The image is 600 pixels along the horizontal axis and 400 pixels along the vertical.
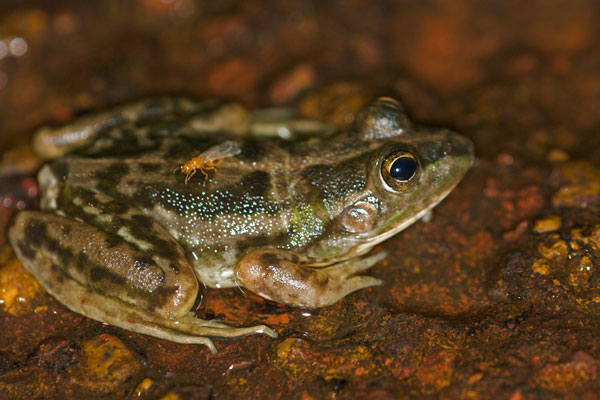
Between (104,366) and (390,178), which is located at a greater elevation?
(390,178)

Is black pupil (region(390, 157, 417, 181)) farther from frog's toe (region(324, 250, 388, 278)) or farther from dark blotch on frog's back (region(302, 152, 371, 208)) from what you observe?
frog's toe (region(324, 250, 388, 278))

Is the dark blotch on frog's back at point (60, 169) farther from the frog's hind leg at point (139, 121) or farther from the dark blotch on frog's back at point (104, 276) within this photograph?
the dark blotch on frog's back at point (104, 276)

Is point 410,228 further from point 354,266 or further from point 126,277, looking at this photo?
point 126,277

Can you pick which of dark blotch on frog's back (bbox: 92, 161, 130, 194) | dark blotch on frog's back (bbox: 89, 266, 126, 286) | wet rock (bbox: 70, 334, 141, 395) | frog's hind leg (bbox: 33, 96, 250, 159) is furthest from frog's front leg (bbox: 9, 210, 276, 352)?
frog's hind leg (bbox: 33, 96, 250, 159)

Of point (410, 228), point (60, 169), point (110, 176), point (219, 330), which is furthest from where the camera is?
point (410, 228)

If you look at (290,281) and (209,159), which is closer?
(290,281)

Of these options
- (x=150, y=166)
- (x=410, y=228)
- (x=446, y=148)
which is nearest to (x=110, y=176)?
(x=150, y=166)

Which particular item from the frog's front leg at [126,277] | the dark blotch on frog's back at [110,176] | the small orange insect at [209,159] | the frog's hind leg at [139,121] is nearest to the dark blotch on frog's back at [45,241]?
the frog's front leg at [126,277]

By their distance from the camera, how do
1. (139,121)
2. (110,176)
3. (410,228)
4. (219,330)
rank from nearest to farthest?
1. (219,330)
2. (110,176)
3. (410,228)
4. (139,121)

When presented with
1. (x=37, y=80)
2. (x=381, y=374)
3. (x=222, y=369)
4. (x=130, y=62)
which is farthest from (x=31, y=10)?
(x=381, y=374)
